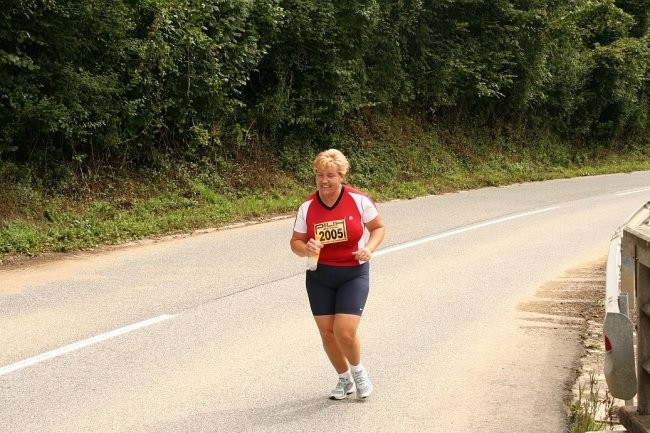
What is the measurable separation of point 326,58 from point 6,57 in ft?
31.1

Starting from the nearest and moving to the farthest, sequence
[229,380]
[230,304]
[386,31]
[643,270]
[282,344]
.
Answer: [643,270]
[229,380]
[282,344]
[230,304]
[386,31]

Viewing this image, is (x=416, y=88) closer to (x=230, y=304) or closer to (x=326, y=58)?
(x=326, y=58)

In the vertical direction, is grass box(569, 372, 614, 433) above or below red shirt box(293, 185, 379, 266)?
below

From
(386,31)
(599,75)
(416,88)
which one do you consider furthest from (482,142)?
(599,75)

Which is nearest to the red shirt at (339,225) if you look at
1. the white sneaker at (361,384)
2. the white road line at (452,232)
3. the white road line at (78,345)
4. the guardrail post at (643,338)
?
the white sneaker at (361,384)

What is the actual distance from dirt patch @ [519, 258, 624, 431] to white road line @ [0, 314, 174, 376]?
4.14 m

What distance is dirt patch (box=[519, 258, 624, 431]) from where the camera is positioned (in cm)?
650

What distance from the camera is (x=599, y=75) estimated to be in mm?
35438

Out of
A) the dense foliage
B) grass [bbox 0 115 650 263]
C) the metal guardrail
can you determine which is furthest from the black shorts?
the dense foliage

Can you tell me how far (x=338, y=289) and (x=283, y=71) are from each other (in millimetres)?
15144

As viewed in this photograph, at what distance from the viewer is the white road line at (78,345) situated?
6.90 meters

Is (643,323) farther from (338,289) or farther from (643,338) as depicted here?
(338,289)

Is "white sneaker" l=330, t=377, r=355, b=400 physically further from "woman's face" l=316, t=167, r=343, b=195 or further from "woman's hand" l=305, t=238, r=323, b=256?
"woman's face" l=316, t=167, r=343, b=195

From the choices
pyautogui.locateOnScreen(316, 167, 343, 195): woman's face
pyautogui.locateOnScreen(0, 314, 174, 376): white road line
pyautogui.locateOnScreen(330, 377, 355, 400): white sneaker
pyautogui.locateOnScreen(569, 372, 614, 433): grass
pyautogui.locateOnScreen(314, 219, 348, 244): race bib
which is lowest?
pyautogui.locateOnScreen(569, 372, 614, 433): grass
